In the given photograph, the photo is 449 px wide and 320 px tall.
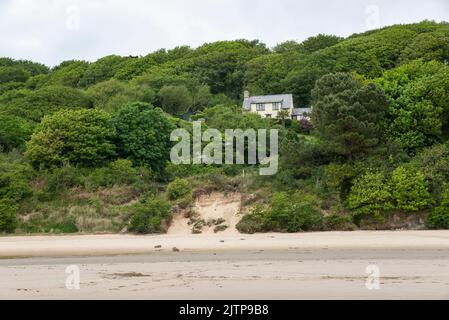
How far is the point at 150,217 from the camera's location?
28.5 meters

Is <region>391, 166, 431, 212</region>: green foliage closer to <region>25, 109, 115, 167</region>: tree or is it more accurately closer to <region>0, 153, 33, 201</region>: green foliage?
<region>25, 109, 115, 167</region>: tree

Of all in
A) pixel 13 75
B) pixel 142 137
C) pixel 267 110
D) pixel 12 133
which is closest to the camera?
pixel 142 137

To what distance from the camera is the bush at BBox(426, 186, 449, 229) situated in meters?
26.7

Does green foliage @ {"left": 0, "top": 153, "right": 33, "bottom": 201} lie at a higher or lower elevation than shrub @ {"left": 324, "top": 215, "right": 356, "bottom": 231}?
higher

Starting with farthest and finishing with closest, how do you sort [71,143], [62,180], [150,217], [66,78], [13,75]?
[13,75]
[66,78]
[71,143]
[62,180]
[150,217]

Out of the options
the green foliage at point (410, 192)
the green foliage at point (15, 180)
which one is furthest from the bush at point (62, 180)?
the green foliage at point (410, 192)

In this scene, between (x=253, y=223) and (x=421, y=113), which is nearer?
(x=253, y=223)

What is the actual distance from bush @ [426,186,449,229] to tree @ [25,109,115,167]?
1876cm

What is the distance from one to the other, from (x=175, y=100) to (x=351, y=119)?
29.0m

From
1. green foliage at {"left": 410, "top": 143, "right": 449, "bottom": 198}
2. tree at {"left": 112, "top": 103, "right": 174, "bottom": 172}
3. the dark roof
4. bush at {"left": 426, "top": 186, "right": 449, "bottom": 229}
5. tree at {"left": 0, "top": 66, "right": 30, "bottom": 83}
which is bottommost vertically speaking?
bush at {"left": 426, "top": 186, "right": 449, "bottom": 229}

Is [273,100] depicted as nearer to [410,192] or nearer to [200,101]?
[200,101]

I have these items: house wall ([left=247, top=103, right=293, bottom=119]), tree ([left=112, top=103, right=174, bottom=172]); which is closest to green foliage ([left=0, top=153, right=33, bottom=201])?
tree ([left=112, top=103, right=174, bottom=172])

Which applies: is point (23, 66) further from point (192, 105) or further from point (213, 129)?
point (213, 129)

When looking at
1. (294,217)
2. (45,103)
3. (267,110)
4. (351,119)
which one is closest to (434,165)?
(351,119)
